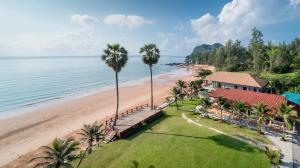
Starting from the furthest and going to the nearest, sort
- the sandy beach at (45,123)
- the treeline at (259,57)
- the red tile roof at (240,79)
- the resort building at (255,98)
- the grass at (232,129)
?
the treeline at (259,57), the red tile roof at (240,79), the resort building at (255,98), the sandy beach at (45,123), the grass at (232,129)

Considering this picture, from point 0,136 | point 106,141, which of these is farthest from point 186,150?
point 0,136

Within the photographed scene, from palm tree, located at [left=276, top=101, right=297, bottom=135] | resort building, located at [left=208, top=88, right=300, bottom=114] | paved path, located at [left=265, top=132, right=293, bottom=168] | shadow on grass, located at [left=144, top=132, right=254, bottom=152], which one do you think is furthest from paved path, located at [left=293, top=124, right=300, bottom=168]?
resort building, located at [left=208, top=88, right=300, bottom=114]

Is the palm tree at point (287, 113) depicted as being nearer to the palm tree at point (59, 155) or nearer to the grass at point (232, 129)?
the grass at point (232, 129)

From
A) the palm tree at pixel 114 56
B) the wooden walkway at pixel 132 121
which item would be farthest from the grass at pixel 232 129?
the palm tree at pixel 114 56

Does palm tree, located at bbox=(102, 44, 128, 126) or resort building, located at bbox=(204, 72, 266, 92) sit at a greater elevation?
palm tree, located at bbox=(102, 44, 128, 126)

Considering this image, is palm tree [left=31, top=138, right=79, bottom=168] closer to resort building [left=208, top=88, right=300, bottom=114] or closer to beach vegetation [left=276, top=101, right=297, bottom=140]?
beach vegetation [left=276, top=101, right=297, bottom=140]

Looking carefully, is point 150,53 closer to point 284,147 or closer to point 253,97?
point 253,97
